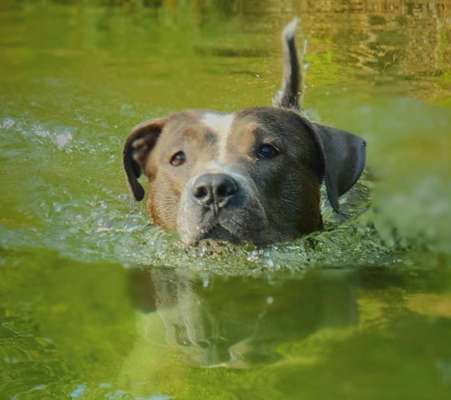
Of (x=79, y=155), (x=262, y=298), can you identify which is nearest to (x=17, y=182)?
(x=79, y=155)

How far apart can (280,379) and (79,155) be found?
4.34 m

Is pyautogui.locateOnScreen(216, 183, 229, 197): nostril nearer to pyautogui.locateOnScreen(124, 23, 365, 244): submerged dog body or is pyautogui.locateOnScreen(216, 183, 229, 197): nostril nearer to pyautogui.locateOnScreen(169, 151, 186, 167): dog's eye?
pyautogui.locateOnScreen(124, 23, 365, 244): submerged dog body

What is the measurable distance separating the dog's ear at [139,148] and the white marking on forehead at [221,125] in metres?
0.38

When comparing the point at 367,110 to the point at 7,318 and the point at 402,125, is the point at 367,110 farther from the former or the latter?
the point at 7,318

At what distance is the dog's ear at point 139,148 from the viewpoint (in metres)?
5.51

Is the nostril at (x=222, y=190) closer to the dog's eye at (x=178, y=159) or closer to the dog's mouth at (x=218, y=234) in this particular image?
the dog's mouth at (x=218, y=234)

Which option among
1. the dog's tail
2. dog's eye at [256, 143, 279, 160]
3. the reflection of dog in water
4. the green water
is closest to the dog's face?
dog's eye at [256, 143, 279, 160]

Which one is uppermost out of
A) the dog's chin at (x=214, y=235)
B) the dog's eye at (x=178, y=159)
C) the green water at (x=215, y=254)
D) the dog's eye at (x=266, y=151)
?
the dog's eye at (x=266, y=151)

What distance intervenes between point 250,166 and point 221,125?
1.24ft

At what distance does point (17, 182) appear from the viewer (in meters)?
6.47

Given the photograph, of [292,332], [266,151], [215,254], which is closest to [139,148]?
[266,151]

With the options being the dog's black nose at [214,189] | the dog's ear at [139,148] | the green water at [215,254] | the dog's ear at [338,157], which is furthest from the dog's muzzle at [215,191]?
the dog's ear at [139,148]

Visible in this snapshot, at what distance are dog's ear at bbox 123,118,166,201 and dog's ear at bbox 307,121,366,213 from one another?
922mm

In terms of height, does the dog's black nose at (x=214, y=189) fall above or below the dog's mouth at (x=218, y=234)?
above
